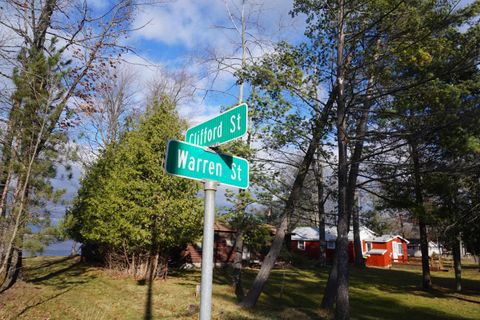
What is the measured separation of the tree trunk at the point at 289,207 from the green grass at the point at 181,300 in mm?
532

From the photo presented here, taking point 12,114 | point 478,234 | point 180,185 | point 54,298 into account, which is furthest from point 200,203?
point 478,234

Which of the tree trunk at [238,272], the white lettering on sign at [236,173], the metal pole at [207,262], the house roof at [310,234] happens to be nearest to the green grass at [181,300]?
the tree trunk at [238,272]

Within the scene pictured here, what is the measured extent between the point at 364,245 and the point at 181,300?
139 feet

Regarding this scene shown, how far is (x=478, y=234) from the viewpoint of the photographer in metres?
19.4

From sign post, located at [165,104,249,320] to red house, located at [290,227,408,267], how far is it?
115 feet

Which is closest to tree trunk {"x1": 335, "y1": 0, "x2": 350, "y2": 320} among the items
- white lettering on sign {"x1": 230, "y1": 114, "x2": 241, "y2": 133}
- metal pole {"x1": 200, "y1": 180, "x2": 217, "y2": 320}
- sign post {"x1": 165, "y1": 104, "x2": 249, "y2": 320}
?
sign post {"x1": 165, "y1": 104, "x2": 249, "y2": 320}

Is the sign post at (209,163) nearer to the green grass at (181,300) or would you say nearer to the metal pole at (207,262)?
the metal pole at (207,262)

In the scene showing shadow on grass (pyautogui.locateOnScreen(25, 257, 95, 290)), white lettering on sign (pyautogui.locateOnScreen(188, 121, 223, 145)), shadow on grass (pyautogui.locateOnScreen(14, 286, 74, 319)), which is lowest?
shadow on grass (pyautogui.locateOnScreen(14, 286, 74, 319))

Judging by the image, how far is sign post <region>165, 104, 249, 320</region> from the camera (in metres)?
2.76

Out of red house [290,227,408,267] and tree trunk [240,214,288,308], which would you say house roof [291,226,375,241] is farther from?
tree trunk [240,214,288,308]

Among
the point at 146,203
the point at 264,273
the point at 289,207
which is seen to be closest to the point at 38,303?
the point at 146,203

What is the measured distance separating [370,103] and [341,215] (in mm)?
3603

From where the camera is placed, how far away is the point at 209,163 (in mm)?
3135

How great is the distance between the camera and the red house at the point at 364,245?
41.8 metres
